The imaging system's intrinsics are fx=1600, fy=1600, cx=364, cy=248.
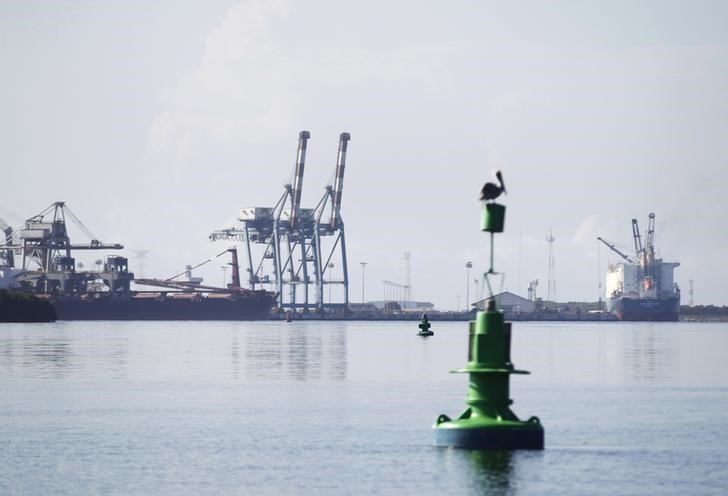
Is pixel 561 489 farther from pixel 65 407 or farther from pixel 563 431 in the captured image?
pixel 65 407

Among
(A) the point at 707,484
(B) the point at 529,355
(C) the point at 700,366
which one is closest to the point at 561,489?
(A) the point at 707,484

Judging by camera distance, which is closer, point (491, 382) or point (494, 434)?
point (491, 382)

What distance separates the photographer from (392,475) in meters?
32.8

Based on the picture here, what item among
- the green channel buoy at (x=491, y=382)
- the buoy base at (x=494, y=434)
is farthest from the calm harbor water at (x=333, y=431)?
the green channel buoy at (x=491, y=382)

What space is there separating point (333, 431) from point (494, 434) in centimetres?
1163

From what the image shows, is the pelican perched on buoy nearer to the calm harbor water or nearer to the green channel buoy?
the green channel buoy

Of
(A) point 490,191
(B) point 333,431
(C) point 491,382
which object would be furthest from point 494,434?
(B) point 333,431

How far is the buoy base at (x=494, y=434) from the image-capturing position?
31547 millimetres

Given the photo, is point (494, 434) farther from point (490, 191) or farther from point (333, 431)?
point (333, 431)

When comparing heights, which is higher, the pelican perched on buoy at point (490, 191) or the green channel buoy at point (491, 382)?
the pelican perched on buoy at point (490, 191)

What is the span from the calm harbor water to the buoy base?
1.06ft

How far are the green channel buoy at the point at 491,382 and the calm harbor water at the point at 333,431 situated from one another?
1.63ft

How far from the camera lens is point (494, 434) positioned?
31.5m

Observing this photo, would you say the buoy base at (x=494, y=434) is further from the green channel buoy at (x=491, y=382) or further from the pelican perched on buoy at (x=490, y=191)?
the pelican perched on buoy at (x=490, y=191)
